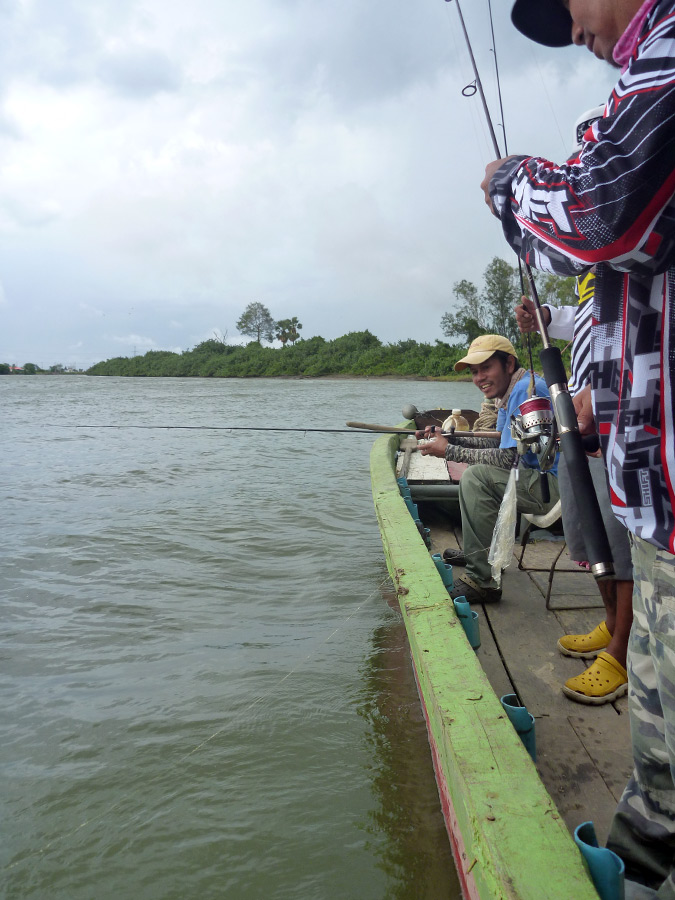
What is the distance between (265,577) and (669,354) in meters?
4.06

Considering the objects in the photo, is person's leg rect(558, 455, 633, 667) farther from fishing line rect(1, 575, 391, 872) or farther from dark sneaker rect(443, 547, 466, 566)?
fishing line rect(1, 575, 391, 872)

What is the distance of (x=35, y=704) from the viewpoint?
2971 mm

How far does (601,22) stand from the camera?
108 cm

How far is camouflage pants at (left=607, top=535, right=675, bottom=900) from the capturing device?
1.06 metres

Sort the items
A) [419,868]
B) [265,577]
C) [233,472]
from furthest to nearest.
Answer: [233,472] < [265,577] < [419,868]

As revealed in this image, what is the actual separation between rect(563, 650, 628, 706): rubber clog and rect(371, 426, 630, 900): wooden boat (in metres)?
0.03

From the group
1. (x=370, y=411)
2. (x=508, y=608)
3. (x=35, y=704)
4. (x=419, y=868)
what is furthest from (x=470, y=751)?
(x=370, y=411)

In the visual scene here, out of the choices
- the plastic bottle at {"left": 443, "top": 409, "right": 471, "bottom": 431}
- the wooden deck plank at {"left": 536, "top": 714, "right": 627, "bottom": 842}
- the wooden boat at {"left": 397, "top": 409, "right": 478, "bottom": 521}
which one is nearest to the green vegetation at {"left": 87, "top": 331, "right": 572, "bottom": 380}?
the plastic bottle at {"left": 443, "top": 409, "right": 471, "bottom": 431}

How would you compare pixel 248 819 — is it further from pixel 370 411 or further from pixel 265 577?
pixel 370 411

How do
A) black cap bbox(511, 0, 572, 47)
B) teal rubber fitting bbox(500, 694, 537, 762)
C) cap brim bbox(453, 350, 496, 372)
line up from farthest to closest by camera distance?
cap brim bbox(453, 350, 496, 372) → teal rubber fitting bbox(500, 694, 537, 762) → black cap bbox(511, 0, 572, 47)

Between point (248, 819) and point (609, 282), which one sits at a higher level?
point (609, 282)

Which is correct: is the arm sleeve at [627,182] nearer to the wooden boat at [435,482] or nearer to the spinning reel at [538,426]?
the spinning reel at [538,426]

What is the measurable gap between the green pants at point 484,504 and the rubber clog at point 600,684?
0.83 meters

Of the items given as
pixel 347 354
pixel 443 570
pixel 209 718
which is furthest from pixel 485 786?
pixel 347 354
